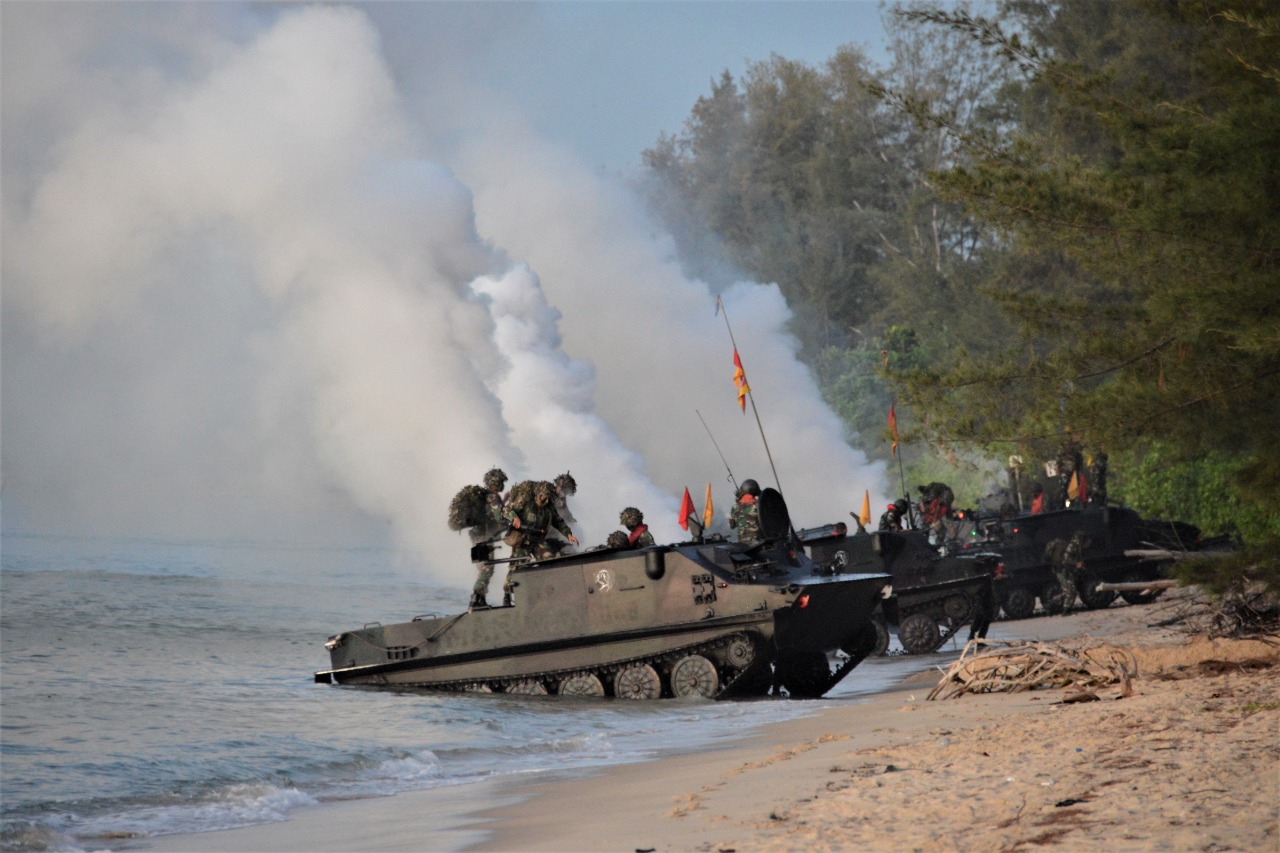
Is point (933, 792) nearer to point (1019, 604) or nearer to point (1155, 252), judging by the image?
point (1155, 252)

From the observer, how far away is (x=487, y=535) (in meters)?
18.7

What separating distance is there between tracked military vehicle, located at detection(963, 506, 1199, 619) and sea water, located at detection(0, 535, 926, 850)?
6.54 m

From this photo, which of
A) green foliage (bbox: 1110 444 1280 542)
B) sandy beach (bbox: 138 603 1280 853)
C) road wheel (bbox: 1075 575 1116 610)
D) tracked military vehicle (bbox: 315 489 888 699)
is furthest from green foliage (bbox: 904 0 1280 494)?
green foliage (bbox: 1110 444 1280 542)

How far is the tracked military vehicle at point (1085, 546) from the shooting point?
85.7 feet

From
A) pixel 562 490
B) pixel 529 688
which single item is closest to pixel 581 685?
pixel 529 688

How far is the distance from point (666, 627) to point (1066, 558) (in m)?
11.7

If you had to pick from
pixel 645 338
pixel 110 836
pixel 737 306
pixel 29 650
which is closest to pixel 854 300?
pixel 737 306

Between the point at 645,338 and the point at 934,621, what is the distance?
111 ft

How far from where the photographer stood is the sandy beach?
644cm

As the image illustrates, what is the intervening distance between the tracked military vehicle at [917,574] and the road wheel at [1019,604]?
421cm

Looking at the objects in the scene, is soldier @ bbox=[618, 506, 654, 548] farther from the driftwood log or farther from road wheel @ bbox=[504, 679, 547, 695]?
the driftwood log

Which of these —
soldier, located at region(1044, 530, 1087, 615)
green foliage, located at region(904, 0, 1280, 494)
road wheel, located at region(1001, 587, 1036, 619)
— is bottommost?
road wheel, located at region(1001, 587, 1036, 619)

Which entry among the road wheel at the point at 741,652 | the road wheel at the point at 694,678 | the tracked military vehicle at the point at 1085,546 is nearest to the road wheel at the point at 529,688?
the road wheel at the point at 694,678

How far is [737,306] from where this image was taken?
62438mm
